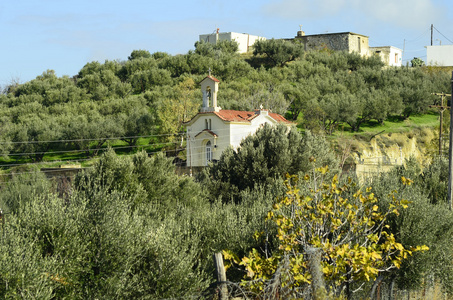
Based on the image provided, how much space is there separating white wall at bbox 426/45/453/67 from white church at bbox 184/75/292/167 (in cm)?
5374

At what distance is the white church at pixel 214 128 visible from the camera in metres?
39.9

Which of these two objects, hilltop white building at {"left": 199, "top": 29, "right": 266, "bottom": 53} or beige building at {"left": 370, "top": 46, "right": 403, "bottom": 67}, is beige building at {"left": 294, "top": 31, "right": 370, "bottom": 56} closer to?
beige building at {"left": 370, "top": 46, "right": 403, "bottom": 67}

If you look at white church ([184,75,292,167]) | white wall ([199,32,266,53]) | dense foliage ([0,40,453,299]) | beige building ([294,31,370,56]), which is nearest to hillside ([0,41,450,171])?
dense foliage ([0,40,453,299])

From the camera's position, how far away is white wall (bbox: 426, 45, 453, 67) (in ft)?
279

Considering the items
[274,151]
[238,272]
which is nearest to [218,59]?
[274,151]

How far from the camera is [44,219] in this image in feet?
36.2

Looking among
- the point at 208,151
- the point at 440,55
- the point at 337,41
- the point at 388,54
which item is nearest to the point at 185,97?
the point at 208,151

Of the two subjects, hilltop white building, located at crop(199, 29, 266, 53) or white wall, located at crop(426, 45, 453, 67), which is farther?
hilltop white building, located at crop(199, 29, 266, 53)

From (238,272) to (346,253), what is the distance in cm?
447

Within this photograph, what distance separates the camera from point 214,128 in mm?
40781

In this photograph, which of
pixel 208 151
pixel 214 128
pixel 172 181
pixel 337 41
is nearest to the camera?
pixel 172 181

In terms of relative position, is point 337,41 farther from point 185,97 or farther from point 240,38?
point 185,97

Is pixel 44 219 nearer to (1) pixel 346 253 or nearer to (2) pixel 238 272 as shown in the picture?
(2) pixel 238 272

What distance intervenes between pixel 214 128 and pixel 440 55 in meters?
59.1
